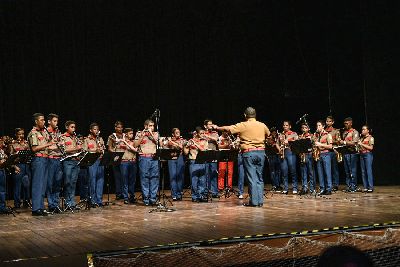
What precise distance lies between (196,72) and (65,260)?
12077 millimetres

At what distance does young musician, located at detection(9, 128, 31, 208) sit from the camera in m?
12.2

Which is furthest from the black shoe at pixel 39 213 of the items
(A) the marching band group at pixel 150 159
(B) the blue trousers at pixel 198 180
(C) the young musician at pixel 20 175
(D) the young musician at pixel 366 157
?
(D) the young musician at pixel 366 157

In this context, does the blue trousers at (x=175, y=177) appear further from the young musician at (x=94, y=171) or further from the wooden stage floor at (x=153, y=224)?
the wooden stage floor at (x=153, y=224)

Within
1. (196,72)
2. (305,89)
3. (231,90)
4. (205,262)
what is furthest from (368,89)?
(205,262)

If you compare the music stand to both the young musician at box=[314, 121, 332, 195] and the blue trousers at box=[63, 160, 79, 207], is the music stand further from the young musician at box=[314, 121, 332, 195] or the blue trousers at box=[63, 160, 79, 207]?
the blue trousers at box=[63, 160, 79, 207]

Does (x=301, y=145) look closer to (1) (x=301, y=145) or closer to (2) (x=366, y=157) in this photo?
(1) (x=301, y=145)

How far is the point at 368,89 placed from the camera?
16250mm

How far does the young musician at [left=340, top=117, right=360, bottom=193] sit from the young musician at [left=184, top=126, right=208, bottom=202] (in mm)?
4007

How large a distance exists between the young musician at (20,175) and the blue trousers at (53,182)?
2141 millimetres

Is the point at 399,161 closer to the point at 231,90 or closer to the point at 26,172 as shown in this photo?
the point at 231,90

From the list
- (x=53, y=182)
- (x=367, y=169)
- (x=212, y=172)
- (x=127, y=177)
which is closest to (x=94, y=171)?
(x=127, y=177)

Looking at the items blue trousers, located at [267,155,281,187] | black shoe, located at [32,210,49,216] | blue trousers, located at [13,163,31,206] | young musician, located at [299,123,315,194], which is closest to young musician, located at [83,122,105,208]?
black shoe, located at [32,210,49,216]

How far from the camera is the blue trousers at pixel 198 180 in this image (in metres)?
11.8

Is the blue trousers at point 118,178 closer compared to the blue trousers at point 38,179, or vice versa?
the blue trousers at point 38,179
